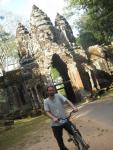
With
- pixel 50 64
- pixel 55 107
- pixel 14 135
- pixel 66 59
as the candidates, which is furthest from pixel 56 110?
pixel 66 59

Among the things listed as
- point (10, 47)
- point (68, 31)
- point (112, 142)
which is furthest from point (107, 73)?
point (112, 142)

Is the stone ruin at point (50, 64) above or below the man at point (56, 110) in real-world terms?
above

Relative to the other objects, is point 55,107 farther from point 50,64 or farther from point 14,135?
point 50,64

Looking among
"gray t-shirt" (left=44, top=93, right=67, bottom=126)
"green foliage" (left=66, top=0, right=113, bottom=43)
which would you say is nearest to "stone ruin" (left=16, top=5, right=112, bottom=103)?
→ "green foliage" (left=66, top=0, right=113, bottom=43)

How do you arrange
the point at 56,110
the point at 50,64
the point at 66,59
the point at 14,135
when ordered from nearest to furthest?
the point at 56,110, the point at 14,135, the point at 50,64, the point at 66,59

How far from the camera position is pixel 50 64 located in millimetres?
36031

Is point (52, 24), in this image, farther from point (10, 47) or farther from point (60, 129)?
point (60, 129)

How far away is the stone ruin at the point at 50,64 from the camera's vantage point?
34.9 metres

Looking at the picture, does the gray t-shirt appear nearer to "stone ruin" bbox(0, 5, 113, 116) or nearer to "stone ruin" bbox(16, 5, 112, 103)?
"stone ruin" bbox(0, 5, 113, 116)

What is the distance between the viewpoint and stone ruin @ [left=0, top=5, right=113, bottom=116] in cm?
3491

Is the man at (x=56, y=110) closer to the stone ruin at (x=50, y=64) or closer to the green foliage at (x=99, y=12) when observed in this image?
the green foliage at (x=99, y=12)

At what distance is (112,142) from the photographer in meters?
9.23

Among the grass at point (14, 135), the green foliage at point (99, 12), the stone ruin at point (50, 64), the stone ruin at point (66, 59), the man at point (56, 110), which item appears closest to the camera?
the man at point (56, 110)

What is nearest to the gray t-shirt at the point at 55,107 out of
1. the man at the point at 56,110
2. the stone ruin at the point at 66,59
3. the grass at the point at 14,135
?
the man at the point at 56,110
